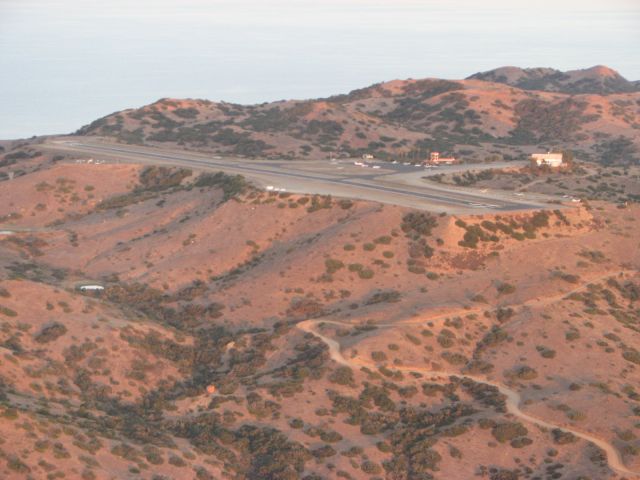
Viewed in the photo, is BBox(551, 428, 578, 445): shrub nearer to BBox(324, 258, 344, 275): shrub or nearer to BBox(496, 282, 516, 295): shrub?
BBox(496, 282, 516, 295): shrub

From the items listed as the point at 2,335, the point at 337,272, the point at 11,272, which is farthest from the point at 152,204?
the point at 2,335

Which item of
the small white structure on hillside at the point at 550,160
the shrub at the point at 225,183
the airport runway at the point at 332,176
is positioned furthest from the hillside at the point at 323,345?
the small white structure on hillside at the point at 550,160

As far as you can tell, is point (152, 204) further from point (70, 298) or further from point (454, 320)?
point (454, 320)

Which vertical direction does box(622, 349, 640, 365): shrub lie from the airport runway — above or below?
below

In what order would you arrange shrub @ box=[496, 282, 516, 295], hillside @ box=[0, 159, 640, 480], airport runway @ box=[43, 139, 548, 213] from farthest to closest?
airport runway @ box=[43, 139, 548, 213] → shrub @ box=[496, 282, 516, 295] → hillside @ box=[0, 159, 640, 480]

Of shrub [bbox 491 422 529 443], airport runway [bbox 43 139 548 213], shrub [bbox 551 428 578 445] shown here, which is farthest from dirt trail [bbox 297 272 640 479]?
airport runway [bbox 43 139 548 213]

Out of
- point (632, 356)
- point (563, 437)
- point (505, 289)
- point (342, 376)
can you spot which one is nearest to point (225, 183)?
point (505, 289)

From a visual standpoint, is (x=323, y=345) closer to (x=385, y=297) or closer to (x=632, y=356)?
(x=385, y=297)
